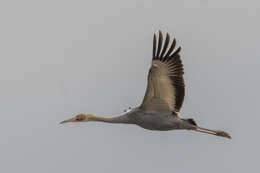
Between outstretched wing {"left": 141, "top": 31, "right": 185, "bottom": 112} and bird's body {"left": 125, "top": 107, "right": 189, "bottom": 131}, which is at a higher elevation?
outstretched wing {"left": 141, "top": 31, "right": 185, "bottom": 112}

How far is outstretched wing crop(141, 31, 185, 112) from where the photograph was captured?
34219 mm

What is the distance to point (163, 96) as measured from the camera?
114 ft

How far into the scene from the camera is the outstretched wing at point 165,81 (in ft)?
112

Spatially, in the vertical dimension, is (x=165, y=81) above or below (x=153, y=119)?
above

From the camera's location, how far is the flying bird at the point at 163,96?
112ft

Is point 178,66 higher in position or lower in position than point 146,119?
higher

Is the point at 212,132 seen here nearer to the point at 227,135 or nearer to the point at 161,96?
the point at 227,135

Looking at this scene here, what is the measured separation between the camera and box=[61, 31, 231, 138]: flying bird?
1350 inches

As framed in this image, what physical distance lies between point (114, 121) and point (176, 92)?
2.88m

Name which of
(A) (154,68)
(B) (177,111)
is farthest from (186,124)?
(A) (154,68)

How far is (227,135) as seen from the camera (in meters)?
38.3

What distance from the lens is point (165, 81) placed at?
34.4 meters

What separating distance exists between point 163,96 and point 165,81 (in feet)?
2.28

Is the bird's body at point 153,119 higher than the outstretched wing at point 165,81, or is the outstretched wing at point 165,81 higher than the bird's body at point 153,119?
the outstretched wing at point 165,81
